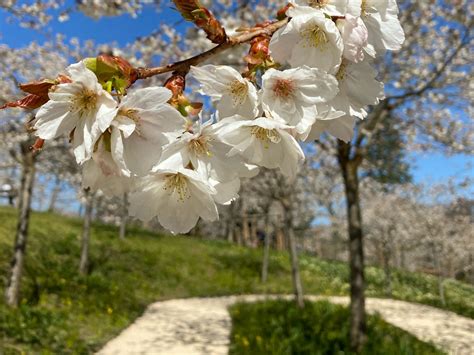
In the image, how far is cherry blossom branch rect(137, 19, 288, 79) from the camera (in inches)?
29.7

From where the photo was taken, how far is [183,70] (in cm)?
77

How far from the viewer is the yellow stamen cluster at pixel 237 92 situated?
0.82 m

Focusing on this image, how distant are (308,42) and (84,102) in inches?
15.1

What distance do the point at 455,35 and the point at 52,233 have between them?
14.1 meters

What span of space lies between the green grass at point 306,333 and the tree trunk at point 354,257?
0.81 feet

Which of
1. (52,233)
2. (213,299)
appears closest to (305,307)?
(213,299)

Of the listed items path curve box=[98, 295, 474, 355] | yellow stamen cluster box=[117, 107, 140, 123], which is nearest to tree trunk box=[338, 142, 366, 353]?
path curve box=[98, 295, 474, 355]

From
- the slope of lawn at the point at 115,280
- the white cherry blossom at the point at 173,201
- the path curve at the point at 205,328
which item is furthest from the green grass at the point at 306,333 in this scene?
the white cherry blossom at the point at 173,201

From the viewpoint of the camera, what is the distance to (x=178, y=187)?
0.90 meters

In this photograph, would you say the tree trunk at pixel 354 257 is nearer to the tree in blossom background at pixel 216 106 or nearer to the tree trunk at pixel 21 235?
the tree trunk at pixel 21 235

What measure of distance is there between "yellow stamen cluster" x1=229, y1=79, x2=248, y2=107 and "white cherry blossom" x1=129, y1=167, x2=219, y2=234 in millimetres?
152

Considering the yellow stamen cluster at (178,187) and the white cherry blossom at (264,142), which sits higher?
the white cherry blossom at (264,142)

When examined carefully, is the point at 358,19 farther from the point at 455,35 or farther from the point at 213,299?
the point at 213,299

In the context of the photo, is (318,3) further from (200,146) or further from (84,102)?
(84,102)
